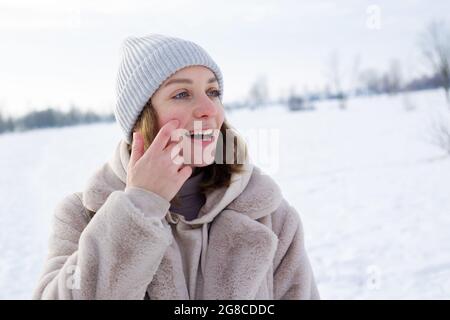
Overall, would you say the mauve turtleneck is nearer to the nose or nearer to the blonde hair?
the blonde hair

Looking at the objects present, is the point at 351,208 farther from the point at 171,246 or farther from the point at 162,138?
the point at 162,138

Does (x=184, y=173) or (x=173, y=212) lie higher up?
(x=184, y=173)

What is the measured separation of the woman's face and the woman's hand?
7 cm

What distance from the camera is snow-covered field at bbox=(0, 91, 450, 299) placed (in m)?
3.39

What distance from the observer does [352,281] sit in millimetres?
3309

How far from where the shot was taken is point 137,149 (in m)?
1.01

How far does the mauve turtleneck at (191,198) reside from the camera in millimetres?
1202

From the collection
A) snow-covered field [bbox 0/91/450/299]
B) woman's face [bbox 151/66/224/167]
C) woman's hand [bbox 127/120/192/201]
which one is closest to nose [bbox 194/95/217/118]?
woman's face [bbox 151/66/224/167]

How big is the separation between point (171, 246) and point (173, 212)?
0.37 feet

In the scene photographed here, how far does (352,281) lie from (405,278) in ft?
1.44

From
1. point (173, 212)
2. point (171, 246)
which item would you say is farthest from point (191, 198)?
point (171, 246)
